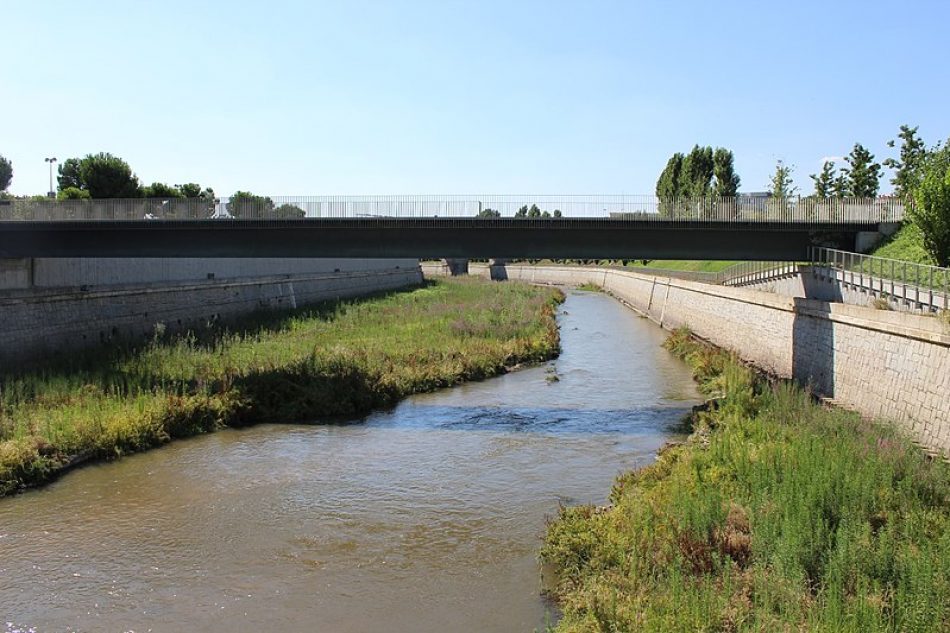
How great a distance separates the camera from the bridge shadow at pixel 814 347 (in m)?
24.4

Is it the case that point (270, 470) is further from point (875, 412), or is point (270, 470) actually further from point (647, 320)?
point (647, 320)

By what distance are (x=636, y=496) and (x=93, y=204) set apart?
80.3ft

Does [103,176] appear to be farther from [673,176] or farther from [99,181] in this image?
[673,176]

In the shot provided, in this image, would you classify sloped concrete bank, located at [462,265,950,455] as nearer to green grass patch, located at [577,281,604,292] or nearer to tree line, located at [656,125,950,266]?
tree line, located at [656,125,950,266]

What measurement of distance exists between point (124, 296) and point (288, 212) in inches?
374

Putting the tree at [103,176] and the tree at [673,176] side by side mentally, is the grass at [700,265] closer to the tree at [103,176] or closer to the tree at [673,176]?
the tree at [673,176]

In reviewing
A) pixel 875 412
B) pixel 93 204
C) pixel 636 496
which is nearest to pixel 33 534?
pixel 636 496

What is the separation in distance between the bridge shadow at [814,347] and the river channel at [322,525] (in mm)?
5163

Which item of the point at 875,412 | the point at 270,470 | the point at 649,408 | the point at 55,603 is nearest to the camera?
the point at 55,603

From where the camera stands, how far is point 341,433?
865 inches

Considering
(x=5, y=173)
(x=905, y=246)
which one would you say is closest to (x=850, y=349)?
(x=905, y=246)

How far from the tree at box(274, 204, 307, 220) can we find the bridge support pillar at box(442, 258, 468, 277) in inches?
3265

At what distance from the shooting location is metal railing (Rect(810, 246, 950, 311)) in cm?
1991

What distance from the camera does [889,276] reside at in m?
23.1
